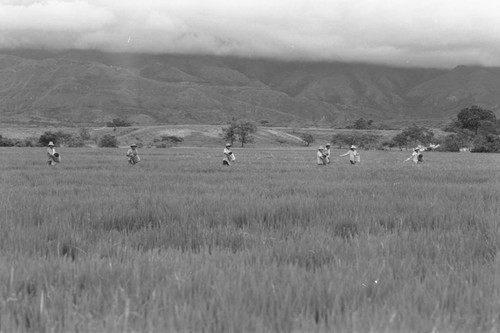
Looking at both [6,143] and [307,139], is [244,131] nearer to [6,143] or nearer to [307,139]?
[307,139]

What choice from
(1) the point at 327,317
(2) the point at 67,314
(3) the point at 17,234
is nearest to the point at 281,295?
(1) the point at 327,317

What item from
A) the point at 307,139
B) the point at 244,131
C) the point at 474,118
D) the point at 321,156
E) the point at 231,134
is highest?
the point at 474,118

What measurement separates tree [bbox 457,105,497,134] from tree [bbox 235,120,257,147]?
47.0 metres

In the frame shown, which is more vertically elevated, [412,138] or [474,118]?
[474,118]

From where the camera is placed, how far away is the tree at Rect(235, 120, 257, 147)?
347 feet

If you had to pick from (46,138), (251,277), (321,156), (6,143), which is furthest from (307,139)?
(251,277)

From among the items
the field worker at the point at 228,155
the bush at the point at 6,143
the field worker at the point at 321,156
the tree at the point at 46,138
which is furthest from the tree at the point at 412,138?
the field worker at the point at 228,155

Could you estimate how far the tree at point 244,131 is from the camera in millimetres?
105625

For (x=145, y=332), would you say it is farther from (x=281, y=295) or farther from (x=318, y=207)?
(x=318, y=207)

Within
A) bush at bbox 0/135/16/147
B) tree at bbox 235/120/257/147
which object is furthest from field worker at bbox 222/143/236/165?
tree at bbox 235/120/257/147

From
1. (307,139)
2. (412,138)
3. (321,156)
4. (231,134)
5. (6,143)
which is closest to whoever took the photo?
(321,156)

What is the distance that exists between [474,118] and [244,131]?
50301mm

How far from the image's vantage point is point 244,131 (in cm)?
10644

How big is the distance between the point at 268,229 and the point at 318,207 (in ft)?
6.39
